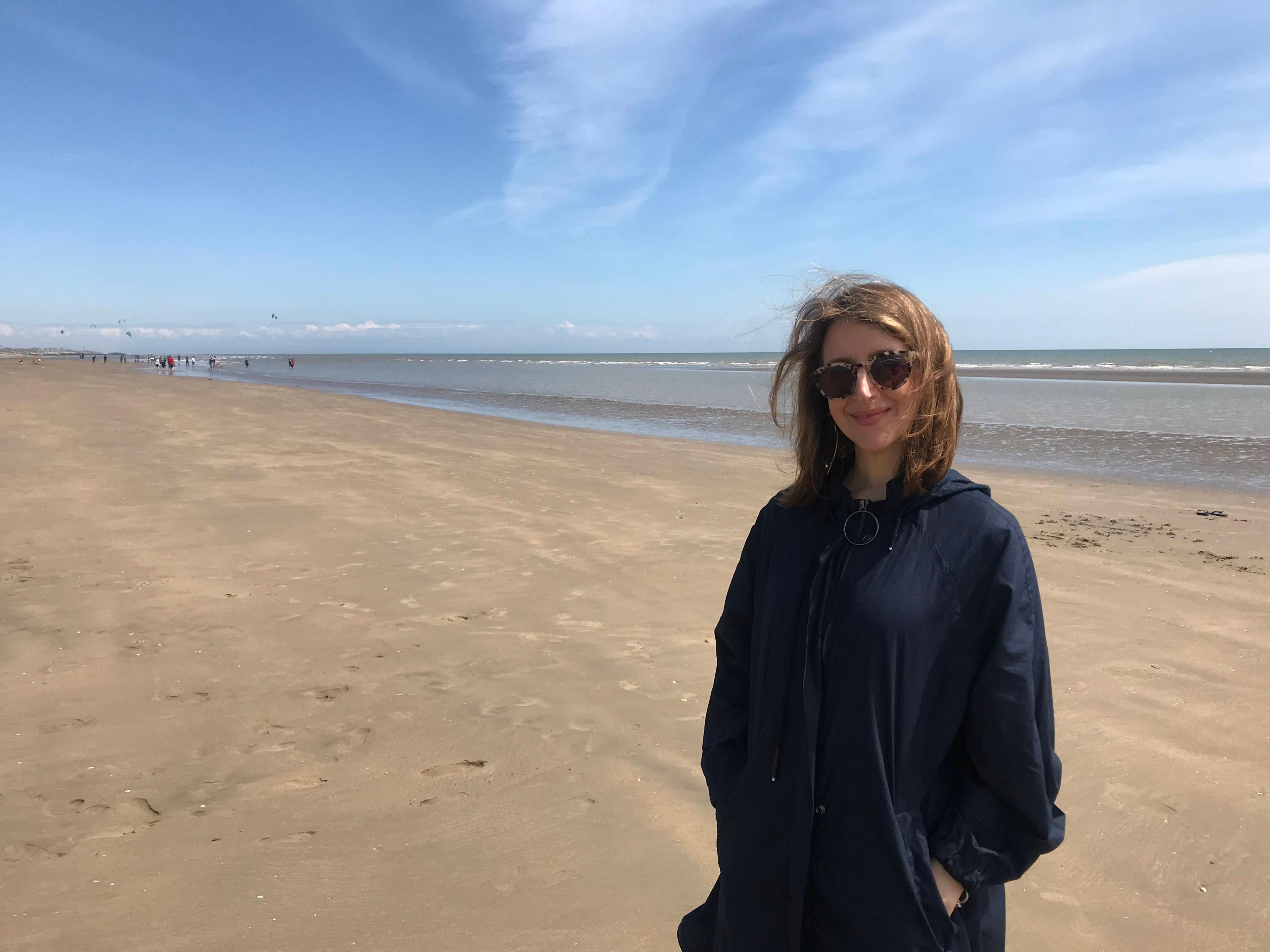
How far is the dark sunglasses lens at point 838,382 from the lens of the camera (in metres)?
1.64

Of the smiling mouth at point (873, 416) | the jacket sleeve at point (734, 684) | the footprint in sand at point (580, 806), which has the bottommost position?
the footprint in sand at point (580, 806)

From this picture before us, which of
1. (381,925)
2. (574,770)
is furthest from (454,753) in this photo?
(381,925)

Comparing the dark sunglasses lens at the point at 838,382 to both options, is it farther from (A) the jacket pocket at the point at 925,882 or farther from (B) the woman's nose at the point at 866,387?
(A) the jacket pocket at the point at 925,882

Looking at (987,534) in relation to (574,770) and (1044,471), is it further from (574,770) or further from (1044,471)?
(1044,471)

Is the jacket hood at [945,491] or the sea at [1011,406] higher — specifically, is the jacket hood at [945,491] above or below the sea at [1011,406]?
above

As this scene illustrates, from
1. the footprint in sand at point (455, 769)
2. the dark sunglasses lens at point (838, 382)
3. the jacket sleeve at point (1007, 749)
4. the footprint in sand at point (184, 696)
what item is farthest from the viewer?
the footprint in sand at point (184, 696)

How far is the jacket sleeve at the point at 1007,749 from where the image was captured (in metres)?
1.39

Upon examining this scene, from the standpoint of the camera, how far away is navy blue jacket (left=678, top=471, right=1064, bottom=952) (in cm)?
140

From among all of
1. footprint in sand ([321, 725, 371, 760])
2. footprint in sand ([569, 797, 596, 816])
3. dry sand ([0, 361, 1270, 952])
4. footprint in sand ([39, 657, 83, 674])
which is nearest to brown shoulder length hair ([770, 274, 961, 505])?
dry sand ([0, 361, 1270, 952])

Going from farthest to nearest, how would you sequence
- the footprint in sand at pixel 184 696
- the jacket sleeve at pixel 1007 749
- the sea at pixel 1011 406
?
the sea at pixel 1011 406, the footprint in sand at pixel 184 696, the jacket sleeve at pixel 1007 749

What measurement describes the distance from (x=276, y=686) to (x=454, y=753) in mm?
1288

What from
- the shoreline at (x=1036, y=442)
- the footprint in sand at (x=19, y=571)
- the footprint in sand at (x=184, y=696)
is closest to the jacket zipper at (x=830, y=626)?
the footprint in sand at (x=184, y=696)

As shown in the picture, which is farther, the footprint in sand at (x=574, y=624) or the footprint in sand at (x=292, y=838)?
the footprint in sand at (x=574, y=624)

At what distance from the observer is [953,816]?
145 centimetres
